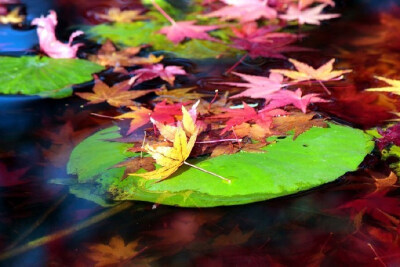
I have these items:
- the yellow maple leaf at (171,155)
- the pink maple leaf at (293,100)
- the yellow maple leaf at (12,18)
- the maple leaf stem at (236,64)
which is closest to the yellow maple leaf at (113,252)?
the yellow maple leaf at (171,155)

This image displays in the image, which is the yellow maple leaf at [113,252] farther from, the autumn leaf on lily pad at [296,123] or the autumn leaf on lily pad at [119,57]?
the autumn leaf on lily pad at [119,57]

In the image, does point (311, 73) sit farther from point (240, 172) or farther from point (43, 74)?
point (43, 74)

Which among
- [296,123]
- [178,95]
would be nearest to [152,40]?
[178,95]

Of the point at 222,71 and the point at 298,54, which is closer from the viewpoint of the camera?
the point at 222,71

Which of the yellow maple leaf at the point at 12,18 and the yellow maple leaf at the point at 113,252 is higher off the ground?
the yellow maple leaf at the point at 113,252

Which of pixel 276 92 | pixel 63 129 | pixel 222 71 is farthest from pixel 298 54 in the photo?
pixel 63 129

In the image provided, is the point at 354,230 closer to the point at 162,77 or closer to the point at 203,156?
the point at 203,156
